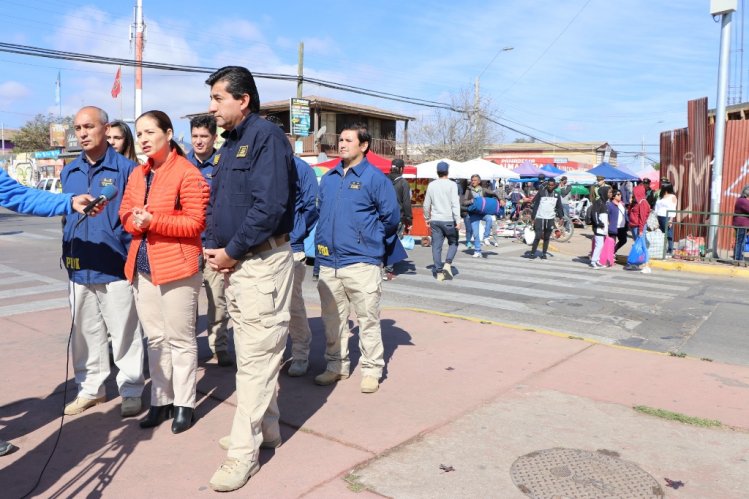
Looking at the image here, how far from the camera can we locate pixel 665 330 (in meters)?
6.97

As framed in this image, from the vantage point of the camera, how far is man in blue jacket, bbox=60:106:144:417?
399 cm

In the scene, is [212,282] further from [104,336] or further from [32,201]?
[32,201]

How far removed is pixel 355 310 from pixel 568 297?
16.9 ft

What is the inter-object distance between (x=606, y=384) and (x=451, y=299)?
383 centimetres

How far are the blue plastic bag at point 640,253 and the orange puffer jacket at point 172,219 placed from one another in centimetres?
1013

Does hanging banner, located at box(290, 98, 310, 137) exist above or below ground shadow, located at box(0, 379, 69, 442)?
above

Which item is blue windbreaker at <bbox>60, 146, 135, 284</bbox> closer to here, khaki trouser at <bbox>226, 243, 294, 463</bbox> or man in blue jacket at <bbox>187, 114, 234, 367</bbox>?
man in blue jacket at <bbox>187, 114, 234, 367</bbox>

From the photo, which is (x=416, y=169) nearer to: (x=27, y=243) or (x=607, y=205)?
(x=607, y=205)

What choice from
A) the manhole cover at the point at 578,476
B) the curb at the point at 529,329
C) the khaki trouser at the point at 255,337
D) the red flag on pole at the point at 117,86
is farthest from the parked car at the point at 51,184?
the manhole cover at the point at 578,476

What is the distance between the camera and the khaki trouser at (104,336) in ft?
13.2

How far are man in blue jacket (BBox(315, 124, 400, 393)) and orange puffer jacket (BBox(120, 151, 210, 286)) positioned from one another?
3.77ft

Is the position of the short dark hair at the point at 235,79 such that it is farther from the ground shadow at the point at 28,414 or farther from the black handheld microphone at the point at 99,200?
the ground shadow at the point at 28,414

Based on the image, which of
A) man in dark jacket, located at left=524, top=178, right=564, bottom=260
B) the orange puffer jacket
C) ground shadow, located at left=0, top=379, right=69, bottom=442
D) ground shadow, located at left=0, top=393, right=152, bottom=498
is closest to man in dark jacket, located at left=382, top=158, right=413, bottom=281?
man in dark jacket, located at left=524, top=178, right=564, bottom=260

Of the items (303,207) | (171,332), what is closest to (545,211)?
(303,207)
